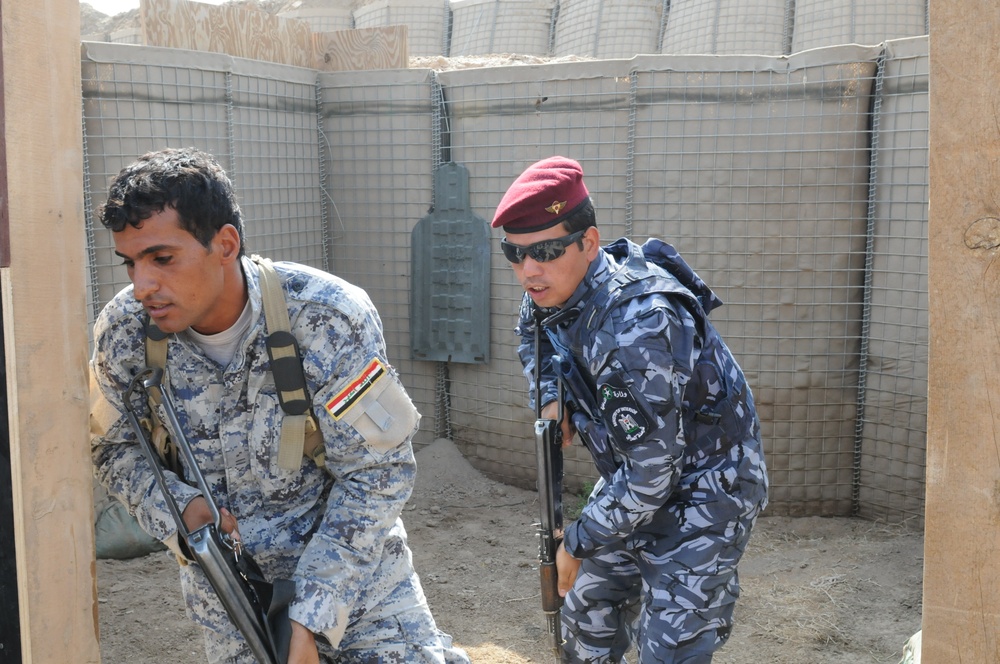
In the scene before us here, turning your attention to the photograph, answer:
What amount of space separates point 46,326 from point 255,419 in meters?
0.51

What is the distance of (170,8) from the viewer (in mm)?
5047

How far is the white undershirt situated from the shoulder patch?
2.92ft

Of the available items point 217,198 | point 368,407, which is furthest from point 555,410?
point 217,198

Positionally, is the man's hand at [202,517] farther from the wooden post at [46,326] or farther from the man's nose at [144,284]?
the man's nose at [144,284]

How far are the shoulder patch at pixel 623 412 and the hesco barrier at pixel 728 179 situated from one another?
3.04 metres

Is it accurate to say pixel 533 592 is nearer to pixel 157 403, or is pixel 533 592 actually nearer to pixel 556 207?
pixel 556 207

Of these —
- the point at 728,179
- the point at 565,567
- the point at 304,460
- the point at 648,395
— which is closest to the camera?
the point at 304,460

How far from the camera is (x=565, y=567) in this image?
270 cm

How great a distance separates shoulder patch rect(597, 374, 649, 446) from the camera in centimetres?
233

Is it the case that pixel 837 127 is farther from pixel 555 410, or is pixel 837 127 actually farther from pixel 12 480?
pixel 12 480

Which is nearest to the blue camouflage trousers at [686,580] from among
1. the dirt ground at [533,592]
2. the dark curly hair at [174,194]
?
the dark curly hair at [174,194]

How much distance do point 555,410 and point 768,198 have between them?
280cm

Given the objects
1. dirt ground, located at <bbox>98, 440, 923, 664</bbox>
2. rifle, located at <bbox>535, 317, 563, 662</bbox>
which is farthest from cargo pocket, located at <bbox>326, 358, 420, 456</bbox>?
dirt ground, located at <bbox>98, 440, 923, 664</bbox>

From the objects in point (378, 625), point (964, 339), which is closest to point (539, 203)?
point (378, 625)
